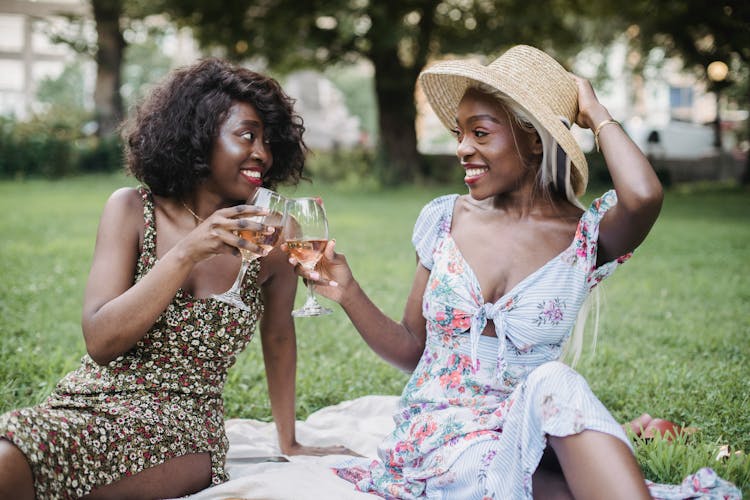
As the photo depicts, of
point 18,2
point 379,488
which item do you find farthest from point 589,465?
point 18,2

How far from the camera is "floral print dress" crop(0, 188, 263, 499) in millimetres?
3053

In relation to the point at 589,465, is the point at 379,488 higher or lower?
lower

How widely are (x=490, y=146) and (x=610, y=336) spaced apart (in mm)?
3987

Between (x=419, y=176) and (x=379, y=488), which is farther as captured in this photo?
(x=419, y=176)

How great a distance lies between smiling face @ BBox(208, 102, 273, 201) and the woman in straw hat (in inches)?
21.1

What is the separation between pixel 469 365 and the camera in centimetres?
335

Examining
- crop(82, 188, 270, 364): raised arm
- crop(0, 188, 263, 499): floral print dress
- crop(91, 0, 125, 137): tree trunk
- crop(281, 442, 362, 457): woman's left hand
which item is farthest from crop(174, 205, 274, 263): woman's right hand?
crop(91, 0, 125, 137): tree trunk

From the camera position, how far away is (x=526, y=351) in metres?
3.34

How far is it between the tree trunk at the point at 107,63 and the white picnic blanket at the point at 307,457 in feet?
76.5

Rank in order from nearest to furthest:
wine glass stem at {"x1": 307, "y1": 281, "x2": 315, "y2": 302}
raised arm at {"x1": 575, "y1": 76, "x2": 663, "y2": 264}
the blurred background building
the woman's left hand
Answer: raised arm at {"x1": 575, "y1": 76, "x2": 663, "y2": 264}, wine glass stem at {"x1": 307, "y1": 281, "x2": 315, "y2": 302}, the woman's left hand, the blurred background building

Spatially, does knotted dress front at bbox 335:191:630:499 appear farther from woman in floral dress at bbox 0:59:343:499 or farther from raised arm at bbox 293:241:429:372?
woman in floral dress at bbox 0:59:343:499

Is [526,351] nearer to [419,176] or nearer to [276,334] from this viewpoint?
[276,334]

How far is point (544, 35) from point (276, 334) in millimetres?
20495

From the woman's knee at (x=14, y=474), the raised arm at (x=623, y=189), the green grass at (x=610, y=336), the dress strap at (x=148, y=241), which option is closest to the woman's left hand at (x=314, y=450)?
the green grass at (x=610, y=336)
